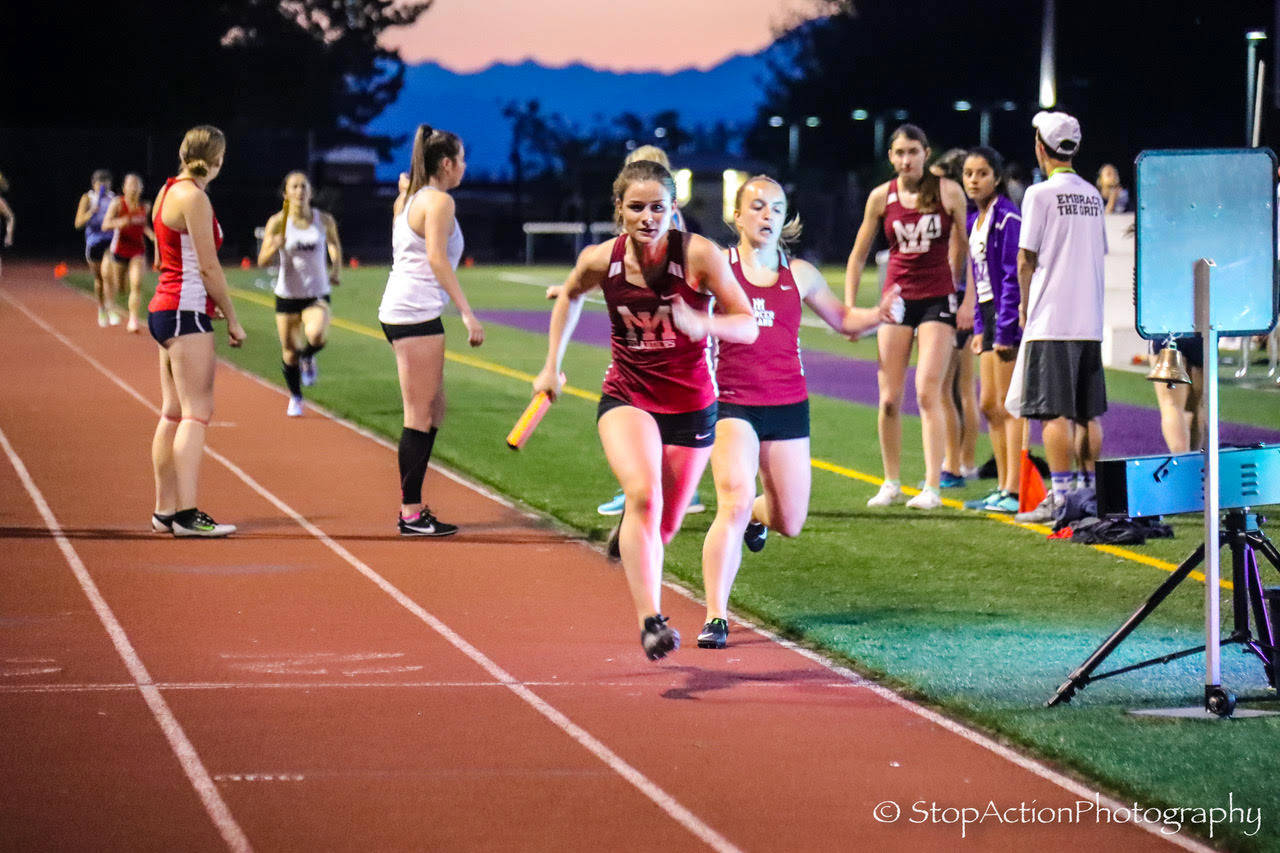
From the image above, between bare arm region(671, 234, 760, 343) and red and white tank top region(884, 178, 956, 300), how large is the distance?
13.5ft

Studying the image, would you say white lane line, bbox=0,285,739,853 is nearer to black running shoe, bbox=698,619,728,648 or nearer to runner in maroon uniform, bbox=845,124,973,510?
black running shoe, bbox=698,619,728,648

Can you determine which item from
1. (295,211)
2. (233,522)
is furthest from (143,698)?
(295,211)

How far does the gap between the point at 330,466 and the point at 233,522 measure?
2499 millimetres

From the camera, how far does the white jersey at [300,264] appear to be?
16.6m

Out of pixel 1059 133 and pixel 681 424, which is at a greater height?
pixel 1059 133

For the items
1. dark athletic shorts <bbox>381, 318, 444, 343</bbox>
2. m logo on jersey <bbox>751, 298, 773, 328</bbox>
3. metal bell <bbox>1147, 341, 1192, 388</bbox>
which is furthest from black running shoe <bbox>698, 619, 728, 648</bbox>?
dark athletic shorts <bbox>381, 318, 444, 343</bbox>

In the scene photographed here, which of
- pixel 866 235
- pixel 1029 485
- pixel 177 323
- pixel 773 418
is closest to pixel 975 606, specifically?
pixel 773 418

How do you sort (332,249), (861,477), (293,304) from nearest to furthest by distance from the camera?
(861,477), (293,304), (332,249)

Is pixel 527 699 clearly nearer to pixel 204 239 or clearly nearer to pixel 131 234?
pixel 204 239

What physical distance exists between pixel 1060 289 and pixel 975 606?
2252 millimetres

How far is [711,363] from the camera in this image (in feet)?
26.2

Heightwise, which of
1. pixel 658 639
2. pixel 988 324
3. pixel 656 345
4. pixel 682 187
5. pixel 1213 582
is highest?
pixel 682 187

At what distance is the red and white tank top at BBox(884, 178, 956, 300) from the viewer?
36.7 ft

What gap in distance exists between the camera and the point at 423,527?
1069cm
